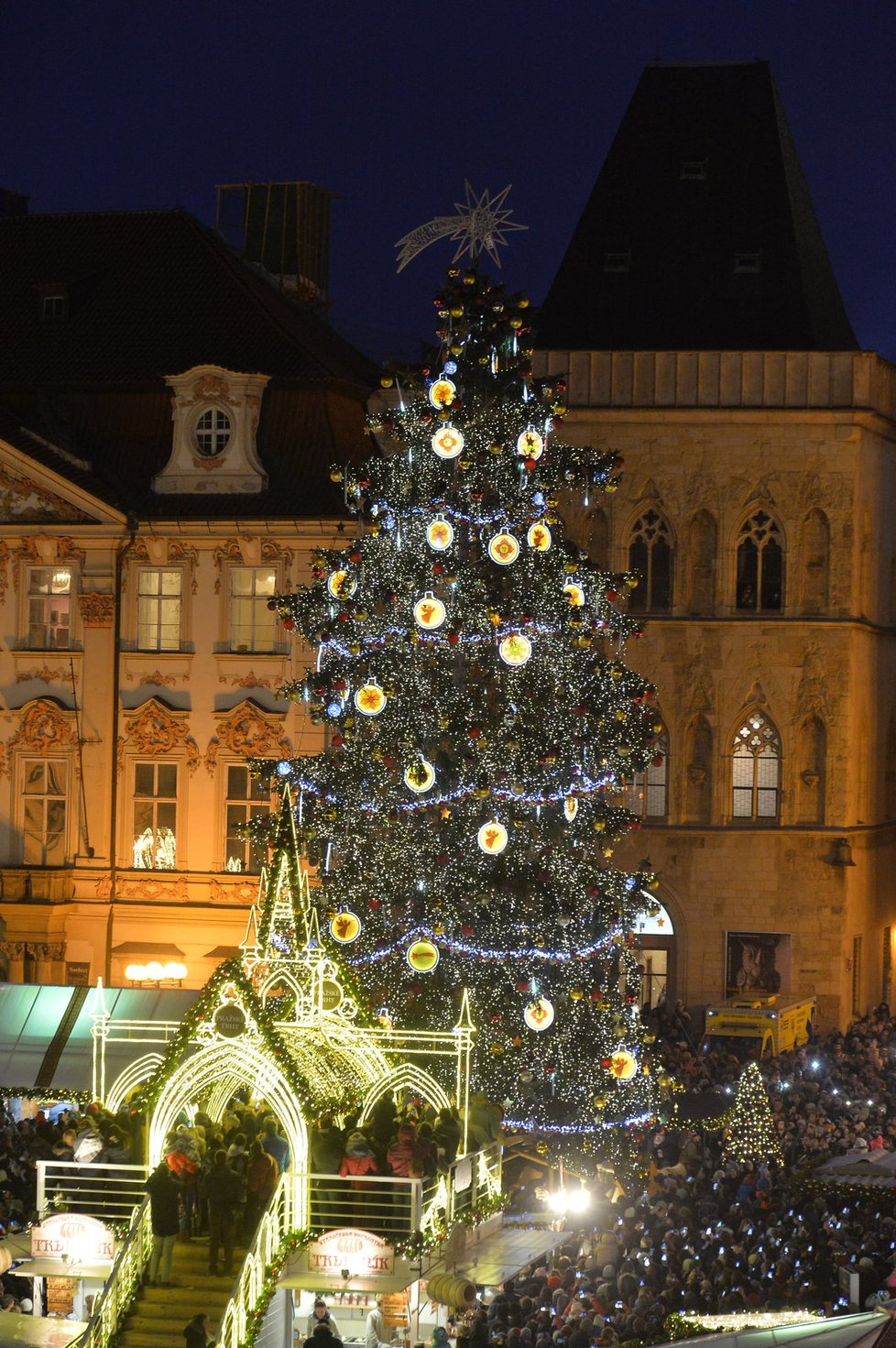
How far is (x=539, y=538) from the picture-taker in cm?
3609

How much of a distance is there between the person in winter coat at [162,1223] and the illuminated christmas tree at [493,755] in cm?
891

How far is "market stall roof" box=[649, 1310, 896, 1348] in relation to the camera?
2109cm

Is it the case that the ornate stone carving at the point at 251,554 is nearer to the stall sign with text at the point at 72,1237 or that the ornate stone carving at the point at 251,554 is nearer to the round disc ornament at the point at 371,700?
the round disc ornament at the point at 371,700

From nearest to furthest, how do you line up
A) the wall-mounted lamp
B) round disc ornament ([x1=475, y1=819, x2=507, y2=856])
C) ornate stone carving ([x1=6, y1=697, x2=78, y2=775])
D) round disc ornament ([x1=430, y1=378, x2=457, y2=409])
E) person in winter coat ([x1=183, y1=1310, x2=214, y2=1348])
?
person in winter coat ([x1=183, y1=1310, x2=214, y2=1348]) < round disc ornament ([x1=475, y1=819, x2=507, y2=856]) < round disc ornament ([x1=430, y1=378, x2=457, y2=409]) < ornate stone carving ([x1=6, y1=697, x2=78, y2=775]) < the wall-mounted lamp

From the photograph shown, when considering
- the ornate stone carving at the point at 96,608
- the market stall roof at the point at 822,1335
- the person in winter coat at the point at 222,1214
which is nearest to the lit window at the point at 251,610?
the ornate stone carving at the point at 96,608

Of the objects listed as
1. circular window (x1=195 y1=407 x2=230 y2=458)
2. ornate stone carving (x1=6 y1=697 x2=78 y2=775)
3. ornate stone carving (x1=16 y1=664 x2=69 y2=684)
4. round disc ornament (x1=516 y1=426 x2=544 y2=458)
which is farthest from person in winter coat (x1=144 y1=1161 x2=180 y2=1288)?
circular window (x1=195 y1=407 x2=230 y2=458)

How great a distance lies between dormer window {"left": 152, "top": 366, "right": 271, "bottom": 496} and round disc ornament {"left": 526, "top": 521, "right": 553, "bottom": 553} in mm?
15117

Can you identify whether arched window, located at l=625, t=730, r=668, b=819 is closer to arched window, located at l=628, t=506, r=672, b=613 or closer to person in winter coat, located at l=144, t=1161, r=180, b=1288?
arched window, located at l=628, t=506, r=672, b=613

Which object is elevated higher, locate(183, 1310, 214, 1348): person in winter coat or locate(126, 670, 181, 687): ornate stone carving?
locate(126, 670, 181, 687): ornate stone carving

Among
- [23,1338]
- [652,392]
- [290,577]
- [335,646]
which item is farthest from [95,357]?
[23,1338]

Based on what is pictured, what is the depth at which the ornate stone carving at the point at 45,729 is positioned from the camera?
50688 mm

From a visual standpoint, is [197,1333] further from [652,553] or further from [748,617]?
[652,553]

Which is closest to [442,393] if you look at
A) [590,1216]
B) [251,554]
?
[590,1216]

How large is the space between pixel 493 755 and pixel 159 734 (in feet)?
Result: 51.5
